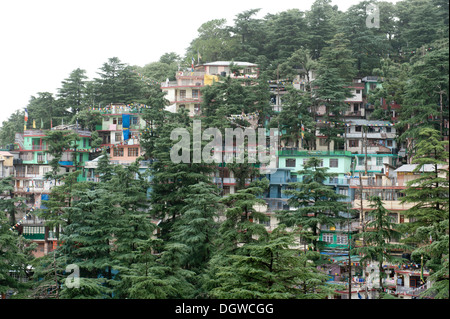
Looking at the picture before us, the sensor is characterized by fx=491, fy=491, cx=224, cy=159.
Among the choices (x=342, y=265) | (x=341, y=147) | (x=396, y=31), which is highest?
(x=396, y=31)

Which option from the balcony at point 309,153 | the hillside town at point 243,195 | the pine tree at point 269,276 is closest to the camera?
Result: the pine tree at point 269,276

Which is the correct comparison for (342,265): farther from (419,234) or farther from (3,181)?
(3,181)

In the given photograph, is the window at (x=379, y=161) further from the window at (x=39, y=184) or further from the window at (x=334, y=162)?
the window at (x=39, y=184)

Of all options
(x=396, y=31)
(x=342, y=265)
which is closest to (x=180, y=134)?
(x=342, y=265)

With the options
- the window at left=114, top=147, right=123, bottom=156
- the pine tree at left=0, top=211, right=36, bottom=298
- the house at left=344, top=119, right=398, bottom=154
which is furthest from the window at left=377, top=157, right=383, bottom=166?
the pine tree at left=0, top=211, right=36, bottom=298

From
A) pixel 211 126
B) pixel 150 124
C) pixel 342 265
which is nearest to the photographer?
pixel 342 265

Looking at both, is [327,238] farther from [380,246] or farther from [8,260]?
Answer: [8,260]

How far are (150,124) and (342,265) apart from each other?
43.8ft

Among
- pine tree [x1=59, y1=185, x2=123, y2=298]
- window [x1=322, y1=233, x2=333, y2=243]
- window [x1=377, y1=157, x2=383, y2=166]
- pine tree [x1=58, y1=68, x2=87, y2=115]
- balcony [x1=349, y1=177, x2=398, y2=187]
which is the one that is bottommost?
window [x1=322, y1=233, x2=333, y2=243]

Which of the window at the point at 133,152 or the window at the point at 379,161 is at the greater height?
the window at the point at 133,152

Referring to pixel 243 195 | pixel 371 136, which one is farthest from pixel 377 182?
pixel 243 195

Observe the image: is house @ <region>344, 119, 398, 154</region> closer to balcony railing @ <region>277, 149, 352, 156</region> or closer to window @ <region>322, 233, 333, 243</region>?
balcony railing @ <region>277, 149, 352, 156</region>

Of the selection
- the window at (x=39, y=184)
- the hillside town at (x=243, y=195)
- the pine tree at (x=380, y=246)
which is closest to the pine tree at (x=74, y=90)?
the hillside town at (x=243, y=195)

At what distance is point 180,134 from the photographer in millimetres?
22375
